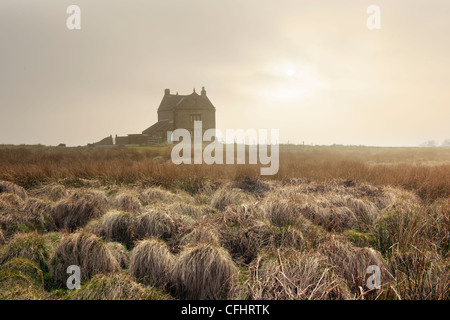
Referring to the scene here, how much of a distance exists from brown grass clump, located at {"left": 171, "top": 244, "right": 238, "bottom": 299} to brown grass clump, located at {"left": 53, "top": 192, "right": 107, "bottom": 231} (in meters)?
3.75

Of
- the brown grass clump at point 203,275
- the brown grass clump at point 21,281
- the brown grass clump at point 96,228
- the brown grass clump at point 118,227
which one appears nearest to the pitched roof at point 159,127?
the brown grass clump at point 96,228

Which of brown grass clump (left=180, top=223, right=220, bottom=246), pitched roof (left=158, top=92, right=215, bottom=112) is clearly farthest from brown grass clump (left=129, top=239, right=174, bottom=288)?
pitched roof (left=158, top=92, right=215, bottom=112)

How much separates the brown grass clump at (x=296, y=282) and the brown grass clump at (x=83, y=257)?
2.25 meters

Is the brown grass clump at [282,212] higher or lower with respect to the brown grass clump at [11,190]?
lower

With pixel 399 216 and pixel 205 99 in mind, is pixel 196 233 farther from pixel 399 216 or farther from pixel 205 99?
pixel 205 99

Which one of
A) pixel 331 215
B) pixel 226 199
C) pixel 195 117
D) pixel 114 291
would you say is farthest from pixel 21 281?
pixel 195 117

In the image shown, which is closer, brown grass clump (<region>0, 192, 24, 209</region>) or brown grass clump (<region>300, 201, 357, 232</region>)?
brown grass clump (<region>300, 201, 357, 232</region>)

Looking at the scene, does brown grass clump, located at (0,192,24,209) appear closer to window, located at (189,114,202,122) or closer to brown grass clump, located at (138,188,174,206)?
brown grass clump, located at (138,188,174,206)

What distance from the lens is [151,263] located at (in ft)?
14.0

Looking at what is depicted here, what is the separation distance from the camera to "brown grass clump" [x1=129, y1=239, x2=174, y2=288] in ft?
13.4

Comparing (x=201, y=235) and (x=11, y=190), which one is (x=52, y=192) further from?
(x=201, y=235)

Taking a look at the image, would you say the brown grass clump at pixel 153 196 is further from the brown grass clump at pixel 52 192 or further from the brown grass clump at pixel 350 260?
the brown grass clump at pixel 350 260

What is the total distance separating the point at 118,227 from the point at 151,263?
6.36 ft

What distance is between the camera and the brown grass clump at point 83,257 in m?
4.24
